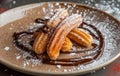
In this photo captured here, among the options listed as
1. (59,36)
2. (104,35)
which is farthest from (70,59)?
(104,35)

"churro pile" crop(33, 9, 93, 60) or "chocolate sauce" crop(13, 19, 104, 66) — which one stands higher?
"churro pile" crop(33, 9, 93, 60)

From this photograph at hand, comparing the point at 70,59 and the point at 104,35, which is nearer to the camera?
the point at 70,59

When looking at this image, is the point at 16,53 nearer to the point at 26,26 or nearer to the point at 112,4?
the point at 26,26

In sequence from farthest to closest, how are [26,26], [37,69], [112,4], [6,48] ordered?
[112,4] → [26,26] → [6,48] → [37,69]

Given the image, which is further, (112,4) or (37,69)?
(112,4)

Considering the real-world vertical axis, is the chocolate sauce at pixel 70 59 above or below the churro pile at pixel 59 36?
below

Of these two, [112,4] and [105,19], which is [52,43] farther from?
[112,4]

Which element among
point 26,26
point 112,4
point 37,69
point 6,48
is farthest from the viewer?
point 112,4

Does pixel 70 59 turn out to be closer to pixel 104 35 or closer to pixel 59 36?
pixel 59 36

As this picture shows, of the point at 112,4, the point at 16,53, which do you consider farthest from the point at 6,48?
the point at 112,4
